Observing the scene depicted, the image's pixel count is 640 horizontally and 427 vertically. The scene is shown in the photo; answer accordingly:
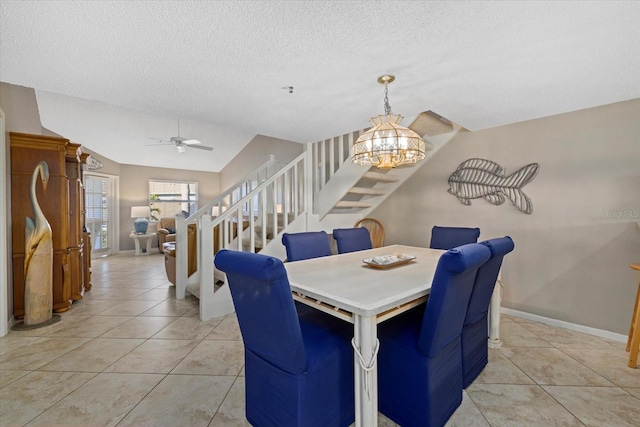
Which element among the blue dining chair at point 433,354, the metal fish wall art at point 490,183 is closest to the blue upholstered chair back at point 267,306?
the blue dining chair at point 433,354

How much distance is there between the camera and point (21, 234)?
2607 millimetres

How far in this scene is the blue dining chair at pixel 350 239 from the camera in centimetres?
278

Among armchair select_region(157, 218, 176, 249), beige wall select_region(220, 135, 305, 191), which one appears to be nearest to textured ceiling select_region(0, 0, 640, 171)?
beige wall select_region(220, 135, 305, 191)

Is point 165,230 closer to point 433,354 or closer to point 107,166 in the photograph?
point 107,166

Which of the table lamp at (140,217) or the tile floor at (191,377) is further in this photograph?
the table lamp at (140,217)

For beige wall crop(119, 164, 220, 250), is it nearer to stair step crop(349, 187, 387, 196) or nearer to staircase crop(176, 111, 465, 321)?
staircase crop(176, 111, 465, 321)

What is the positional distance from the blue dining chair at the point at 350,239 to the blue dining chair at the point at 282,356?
1.32 meters

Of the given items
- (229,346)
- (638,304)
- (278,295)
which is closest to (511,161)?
(638,304)

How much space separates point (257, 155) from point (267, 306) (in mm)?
6451

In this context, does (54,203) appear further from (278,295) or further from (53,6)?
(278,295)

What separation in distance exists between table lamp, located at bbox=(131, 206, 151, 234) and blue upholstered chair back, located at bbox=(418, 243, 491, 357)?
7382mm

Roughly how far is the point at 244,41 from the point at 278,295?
140cm

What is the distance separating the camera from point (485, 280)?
1731mm

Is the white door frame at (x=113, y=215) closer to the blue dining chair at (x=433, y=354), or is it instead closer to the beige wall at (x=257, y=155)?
the beige wall at (x=257, y=155)
